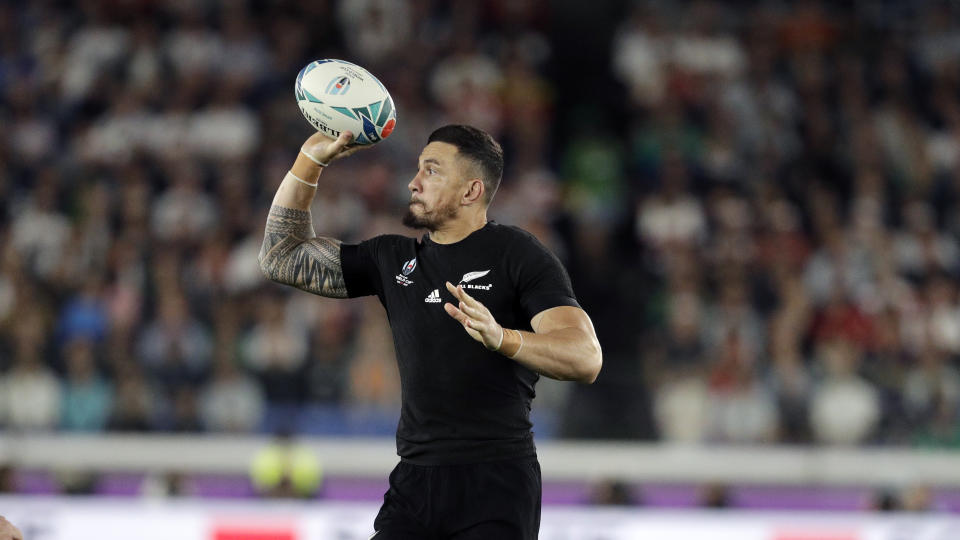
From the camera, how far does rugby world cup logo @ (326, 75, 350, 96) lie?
18.3 ft

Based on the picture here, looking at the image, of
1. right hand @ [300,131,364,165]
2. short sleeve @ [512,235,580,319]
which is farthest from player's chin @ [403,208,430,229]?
right hand @ [300,131,364,165]

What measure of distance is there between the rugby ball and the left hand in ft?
4.45

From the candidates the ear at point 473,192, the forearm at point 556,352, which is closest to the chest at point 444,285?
the ear at point 473,192

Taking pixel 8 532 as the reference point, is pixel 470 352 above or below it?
above

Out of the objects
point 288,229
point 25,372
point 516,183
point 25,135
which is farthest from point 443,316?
point 25,135

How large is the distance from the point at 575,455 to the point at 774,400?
5.69 feet

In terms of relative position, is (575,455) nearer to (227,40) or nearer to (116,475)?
(116,475)

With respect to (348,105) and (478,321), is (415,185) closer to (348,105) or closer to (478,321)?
(348,105)

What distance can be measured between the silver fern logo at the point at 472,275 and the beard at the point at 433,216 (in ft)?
0.87

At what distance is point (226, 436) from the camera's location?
11250 millimetres

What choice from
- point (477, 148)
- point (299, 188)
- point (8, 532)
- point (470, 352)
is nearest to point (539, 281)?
point (470, 352)

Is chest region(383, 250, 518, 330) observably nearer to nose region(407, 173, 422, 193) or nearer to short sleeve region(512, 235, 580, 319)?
short sleeve region(512, 235, 580, 319)

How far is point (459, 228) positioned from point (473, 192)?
0.49 ft

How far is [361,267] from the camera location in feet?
17.7
